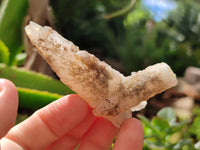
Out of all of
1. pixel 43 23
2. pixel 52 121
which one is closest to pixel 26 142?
pixel 52 121

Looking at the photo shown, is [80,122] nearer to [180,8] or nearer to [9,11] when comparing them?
[9,11]

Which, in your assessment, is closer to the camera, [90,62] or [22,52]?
[90,62]

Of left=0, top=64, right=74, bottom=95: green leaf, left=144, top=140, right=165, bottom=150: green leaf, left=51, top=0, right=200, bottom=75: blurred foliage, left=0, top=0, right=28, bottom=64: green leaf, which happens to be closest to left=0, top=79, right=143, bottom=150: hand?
left=144, top=140, right=165, bottom=150: green leaf

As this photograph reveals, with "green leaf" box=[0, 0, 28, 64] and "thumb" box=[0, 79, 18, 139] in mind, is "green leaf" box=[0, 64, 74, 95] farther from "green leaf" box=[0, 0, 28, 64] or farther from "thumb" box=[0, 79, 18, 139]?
"thumb" box=[0, 79, 18, 139]

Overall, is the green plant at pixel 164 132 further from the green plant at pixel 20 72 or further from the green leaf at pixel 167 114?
the green plant at pixel 20 72

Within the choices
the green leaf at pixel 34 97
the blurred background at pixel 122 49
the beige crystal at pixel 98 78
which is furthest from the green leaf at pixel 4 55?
the beige crystal at pixel 98 78
